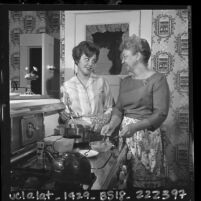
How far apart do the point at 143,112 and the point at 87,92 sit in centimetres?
31

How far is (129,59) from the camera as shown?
156 centimetres

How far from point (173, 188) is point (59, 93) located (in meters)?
0.78

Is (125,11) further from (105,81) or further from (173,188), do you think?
(173,188)

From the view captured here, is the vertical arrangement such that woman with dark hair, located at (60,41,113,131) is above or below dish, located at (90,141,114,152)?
above

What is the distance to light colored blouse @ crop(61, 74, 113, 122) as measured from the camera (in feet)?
5.13

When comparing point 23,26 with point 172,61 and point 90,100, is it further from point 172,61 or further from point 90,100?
point 172,61

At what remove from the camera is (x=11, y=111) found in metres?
1.53

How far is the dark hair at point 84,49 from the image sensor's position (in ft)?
5.11

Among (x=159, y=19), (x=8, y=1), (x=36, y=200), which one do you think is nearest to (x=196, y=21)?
(x=159, y=19)

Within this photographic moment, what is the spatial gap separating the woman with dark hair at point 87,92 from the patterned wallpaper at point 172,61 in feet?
0.36

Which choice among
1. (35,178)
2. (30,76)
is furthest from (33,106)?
(35,178)

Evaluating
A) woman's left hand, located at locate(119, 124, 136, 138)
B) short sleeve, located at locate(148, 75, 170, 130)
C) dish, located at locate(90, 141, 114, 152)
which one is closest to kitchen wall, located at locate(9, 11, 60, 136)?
dish, located at locate(90, 141, 114, 152)
